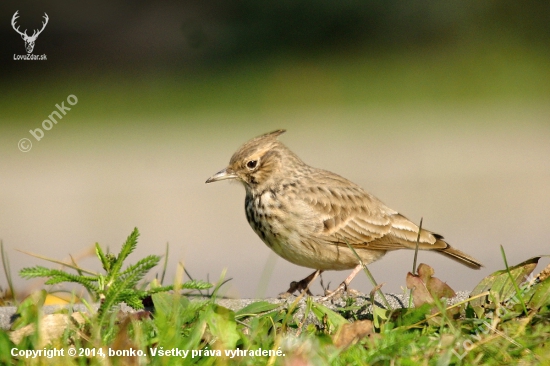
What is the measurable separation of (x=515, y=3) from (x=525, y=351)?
19.4 meters

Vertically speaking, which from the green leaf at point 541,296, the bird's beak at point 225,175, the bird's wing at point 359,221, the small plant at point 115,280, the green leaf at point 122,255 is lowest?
the green leaf at point 541,296

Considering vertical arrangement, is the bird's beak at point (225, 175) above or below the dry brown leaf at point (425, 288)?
above

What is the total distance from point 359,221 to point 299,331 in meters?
2.30

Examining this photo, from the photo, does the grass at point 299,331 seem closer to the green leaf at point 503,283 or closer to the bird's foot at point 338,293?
the green leaf at point 503,283

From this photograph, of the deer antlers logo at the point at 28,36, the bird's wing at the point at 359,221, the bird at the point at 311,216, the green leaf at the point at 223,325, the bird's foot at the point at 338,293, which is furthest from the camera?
the deer antlers logo at the point at 28,36

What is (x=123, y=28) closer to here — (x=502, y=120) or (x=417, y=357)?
(x=502, y=120)

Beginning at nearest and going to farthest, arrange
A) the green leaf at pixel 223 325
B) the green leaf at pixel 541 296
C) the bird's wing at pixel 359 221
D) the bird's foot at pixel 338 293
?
the green leaf at pixel 223 325 < the green leaf at pixel 541 296 < the bird's foot at pixel 338 293 < the bird's wing at pixel 359 221

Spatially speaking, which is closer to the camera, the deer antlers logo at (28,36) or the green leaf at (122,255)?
the green leaf at (122,255)

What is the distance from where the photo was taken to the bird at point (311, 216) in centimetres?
606

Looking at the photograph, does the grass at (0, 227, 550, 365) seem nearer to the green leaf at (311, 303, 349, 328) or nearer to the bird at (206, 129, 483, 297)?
Result: the green leaf at (311, 303, 349, 328)

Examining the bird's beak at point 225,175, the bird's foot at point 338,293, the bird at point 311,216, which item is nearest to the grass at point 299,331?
the bird's foot at point 338,293

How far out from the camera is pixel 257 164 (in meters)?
6.60

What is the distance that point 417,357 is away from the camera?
12.5 ft

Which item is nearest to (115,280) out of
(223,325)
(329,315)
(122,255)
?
(122,255)
